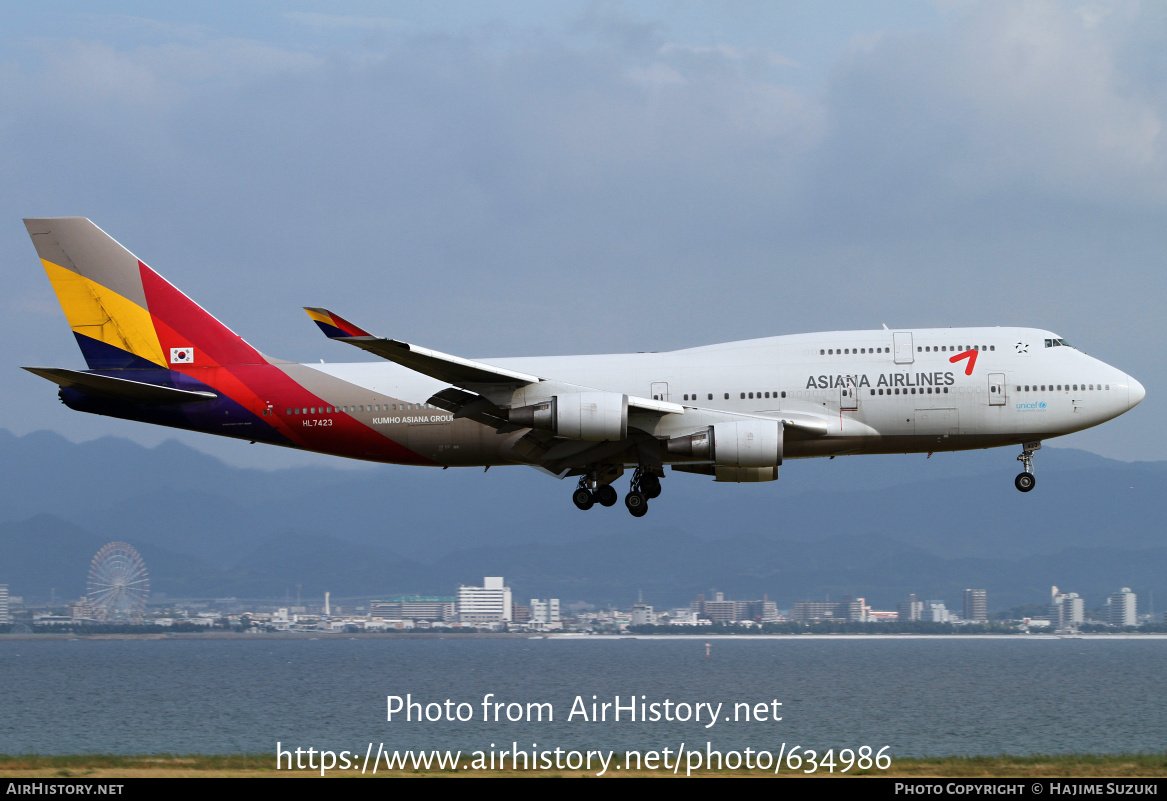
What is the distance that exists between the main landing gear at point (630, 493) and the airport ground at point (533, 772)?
8.66 metres

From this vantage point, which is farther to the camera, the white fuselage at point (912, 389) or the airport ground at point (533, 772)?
the white fuselage at point (912, 389)

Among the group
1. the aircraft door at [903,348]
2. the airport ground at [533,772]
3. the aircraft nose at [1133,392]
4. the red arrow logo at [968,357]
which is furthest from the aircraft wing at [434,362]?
the aircraft nose at [1133,392]

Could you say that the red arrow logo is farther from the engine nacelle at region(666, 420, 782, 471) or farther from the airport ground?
the airport ground

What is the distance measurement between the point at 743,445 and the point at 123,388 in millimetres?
20819

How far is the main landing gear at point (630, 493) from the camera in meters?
39.0

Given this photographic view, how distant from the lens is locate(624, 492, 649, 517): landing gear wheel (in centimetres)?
3884

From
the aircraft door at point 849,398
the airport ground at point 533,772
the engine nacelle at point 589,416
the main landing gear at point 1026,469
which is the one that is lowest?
the airport ground at point 533,772

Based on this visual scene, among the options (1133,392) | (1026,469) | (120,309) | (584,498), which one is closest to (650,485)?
(584,498)

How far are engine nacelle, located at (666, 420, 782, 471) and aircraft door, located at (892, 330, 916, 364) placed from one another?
15.6 ft

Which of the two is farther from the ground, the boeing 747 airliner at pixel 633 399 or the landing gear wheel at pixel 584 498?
the boeing 747 airliner at pixel 633 399

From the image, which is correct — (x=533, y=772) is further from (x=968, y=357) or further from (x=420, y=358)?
(x=968, y=357)

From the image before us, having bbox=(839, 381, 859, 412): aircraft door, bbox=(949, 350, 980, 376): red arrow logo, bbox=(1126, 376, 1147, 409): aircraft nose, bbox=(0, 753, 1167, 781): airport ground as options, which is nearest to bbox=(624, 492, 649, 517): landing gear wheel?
bbox=(839, 381, 859, 412): aircraft door

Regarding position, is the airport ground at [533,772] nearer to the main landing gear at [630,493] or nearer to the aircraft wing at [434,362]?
the main landing gear at [630,493]
